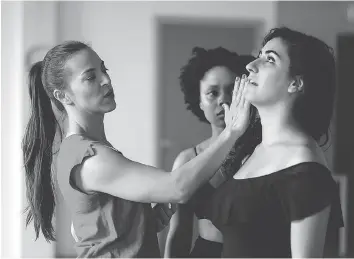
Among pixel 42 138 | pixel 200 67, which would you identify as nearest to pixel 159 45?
pixel 200 67

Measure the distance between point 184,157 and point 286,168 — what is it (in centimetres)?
28

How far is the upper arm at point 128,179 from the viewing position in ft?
3.43

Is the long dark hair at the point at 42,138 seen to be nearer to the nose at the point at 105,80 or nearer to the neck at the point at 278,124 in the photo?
the nose at the point at 105,80

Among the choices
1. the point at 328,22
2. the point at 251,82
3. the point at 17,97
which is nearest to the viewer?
the point at 251,82

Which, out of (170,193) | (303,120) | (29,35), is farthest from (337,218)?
(29,35)

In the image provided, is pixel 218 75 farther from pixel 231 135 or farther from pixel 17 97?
pixel 17 97

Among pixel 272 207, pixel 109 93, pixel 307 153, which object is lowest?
pixel 272 207

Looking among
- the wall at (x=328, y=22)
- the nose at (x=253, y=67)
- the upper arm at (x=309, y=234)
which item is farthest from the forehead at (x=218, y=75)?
the upper arm at (x=309, y=234)

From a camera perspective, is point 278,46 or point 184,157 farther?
point 184,157

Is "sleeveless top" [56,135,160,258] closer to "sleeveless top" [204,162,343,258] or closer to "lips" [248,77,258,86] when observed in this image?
"sleeveless top" [204,162,343,258]

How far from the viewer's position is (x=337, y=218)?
1.07 metres

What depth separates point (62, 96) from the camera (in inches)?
45.3

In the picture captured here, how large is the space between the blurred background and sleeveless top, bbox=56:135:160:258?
7.3 inches

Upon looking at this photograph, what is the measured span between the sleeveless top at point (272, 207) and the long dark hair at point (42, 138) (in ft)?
1.39
